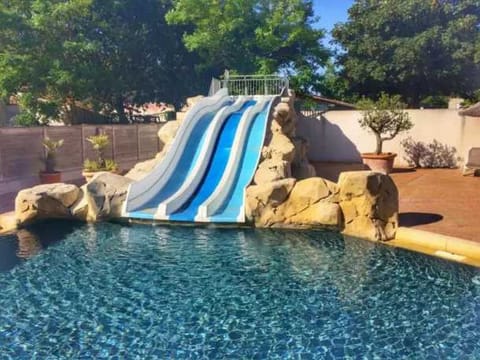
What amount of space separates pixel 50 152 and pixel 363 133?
11.3 m

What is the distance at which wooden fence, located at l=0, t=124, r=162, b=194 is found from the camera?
12172 millimetres

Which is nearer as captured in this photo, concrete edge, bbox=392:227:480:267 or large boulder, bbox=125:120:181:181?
concrete edge, bbox=392:227:480:267

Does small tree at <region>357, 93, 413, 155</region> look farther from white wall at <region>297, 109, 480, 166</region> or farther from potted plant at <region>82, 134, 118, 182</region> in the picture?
potted plant at <region>82, 134, 118, 182</region>

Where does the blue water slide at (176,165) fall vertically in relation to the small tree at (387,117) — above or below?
below

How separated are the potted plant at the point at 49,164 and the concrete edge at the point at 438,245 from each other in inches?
387

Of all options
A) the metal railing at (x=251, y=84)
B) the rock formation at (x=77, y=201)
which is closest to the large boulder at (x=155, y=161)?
the rock formation at (x=77, y=201)

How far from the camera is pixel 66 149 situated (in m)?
14.1

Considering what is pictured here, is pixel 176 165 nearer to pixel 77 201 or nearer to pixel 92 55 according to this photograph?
pixel 77 201

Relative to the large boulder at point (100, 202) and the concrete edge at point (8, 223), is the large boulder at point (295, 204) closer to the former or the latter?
the large boulder at point (100, 202)

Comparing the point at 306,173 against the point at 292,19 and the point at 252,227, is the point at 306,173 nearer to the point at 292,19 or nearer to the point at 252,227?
the point at 252,227

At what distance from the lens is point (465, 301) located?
540 centimetres

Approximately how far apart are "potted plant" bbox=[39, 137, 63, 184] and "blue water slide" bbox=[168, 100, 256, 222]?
476 cm

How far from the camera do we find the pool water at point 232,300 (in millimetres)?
4438

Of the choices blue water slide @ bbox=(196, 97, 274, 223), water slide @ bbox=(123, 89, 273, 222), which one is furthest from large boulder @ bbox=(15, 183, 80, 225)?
blue water slide @ bbox=(196, 97, 274, 223)
